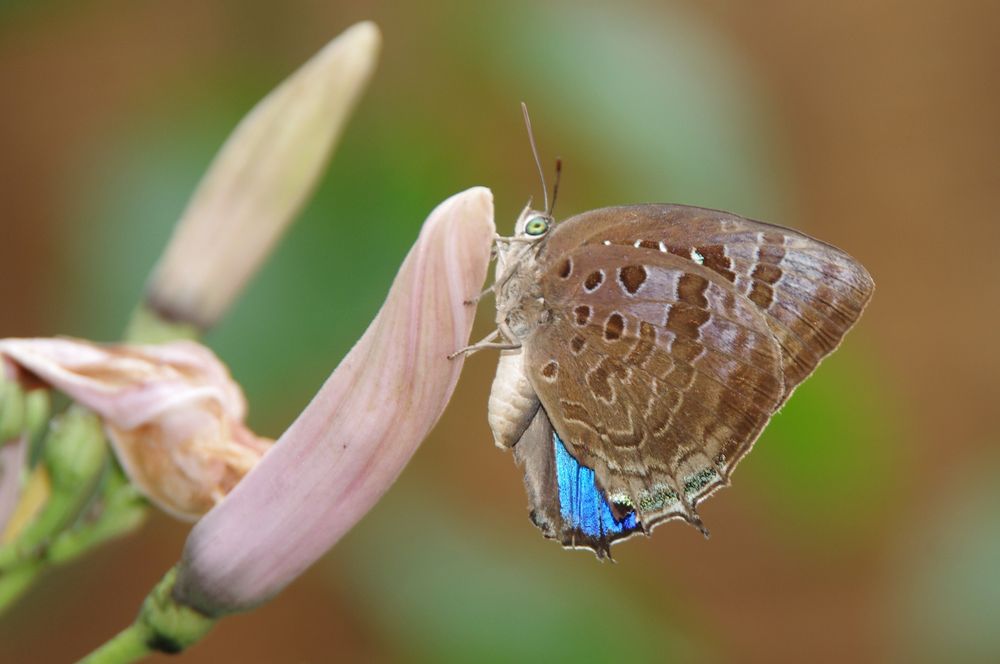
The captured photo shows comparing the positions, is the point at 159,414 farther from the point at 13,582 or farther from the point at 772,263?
the point at 772,263

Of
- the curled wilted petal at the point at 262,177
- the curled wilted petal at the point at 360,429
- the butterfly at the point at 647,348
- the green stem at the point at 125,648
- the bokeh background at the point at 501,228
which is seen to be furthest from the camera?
the bokeh background at the point at 501,228

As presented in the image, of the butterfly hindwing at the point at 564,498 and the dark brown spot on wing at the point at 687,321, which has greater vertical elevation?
the dark brown spot on wing at the point at 687,321

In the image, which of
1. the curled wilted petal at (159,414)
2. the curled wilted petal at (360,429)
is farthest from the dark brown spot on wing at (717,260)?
the curled wilted petal at (159,414)

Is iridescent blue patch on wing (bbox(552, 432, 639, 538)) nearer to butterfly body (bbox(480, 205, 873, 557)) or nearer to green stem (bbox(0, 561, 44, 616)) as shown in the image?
butterfly body (bbox(480, 205, 873, 557))

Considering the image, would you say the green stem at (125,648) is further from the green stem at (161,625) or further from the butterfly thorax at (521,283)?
the butterfly thorax at (521,283)

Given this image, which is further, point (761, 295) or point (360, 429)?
point (761, 295)

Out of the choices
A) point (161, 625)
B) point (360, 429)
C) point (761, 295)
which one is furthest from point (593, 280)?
point (161, 625)

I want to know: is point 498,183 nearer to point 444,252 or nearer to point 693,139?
point 693,139
